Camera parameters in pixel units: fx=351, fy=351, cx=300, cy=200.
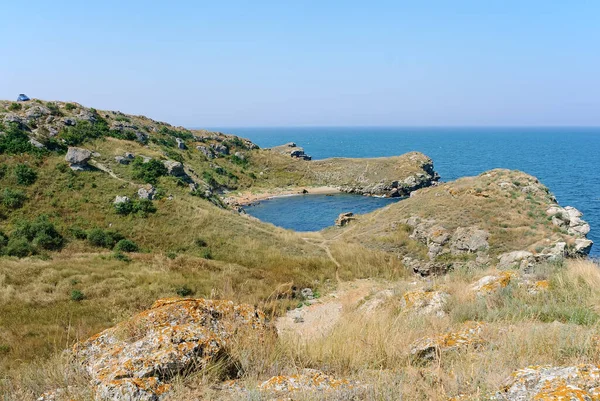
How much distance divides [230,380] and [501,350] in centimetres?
337

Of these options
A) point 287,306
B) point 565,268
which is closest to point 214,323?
point 565,268

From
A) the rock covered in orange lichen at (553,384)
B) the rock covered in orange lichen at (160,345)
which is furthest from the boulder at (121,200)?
the rock covered in orange lichen at (553,384)

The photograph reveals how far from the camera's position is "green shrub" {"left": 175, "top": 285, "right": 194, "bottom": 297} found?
18.2 m

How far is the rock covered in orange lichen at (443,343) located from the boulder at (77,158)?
42.6 meters

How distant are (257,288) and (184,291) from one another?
4.11m

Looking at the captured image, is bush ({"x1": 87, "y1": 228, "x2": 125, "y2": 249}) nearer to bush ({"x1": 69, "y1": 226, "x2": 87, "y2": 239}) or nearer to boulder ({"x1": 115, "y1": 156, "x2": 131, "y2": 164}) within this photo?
bush ({"x1": 69, "y1": 226, "x2": 87, "y2": 239})

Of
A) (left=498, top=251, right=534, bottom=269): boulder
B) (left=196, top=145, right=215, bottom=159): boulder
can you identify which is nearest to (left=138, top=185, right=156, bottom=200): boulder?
(left=498, top=251, right=534, bottom=269): boulder

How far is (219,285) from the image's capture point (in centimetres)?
→ 1958

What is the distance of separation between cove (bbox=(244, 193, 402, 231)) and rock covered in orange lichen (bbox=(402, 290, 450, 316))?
45.3 m

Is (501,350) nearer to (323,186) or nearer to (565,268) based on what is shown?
(565,268)

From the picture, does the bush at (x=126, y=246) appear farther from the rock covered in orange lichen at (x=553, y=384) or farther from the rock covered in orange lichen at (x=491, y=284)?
the rock covered in orange lichen at (x=553, y=384)

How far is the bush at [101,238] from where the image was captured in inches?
1090

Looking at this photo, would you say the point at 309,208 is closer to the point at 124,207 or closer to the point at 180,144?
the point at 180,144

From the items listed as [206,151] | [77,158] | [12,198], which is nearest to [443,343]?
[12,198]
